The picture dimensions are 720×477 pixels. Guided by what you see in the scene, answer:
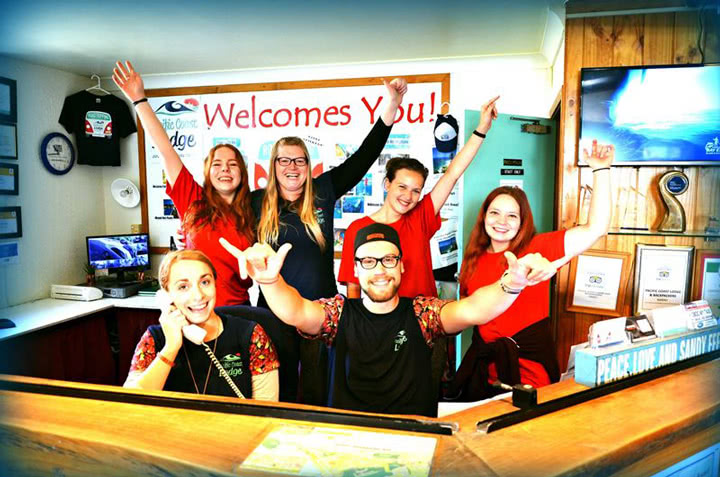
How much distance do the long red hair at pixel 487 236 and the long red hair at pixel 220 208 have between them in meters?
0.62

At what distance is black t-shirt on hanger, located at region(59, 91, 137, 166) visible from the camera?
38.1 inches

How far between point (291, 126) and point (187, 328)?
0.55 meters

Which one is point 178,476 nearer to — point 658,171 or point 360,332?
point 360,332

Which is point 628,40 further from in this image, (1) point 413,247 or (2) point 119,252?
(2) point 119,252

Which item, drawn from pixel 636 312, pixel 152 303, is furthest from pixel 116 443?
pixel 636 312

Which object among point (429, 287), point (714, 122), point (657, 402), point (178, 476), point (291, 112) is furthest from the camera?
point (429, 287)

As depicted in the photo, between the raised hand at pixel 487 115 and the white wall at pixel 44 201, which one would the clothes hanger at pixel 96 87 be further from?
the raised hand at pixel 487 115

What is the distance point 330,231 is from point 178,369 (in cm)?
50

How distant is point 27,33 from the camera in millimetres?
888

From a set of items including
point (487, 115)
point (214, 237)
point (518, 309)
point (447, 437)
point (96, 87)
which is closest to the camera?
point (447, 437)

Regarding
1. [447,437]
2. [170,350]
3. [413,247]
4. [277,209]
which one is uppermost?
[277,209]

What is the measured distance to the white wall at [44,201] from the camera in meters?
0.93

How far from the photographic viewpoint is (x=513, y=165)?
1424 mm

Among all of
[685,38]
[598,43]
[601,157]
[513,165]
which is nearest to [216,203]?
[513,165]
